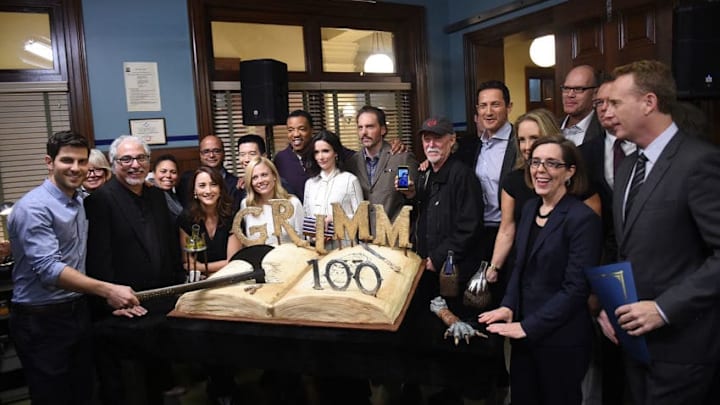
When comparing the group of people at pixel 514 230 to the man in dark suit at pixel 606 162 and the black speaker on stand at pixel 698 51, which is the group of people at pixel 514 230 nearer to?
the man in dark suit at pixel 606 162

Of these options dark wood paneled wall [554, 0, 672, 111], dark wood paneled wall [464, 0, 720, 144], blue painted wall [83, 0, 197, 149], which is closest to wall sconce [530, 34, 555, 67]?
dark wood paneled wall [464, 0, 720, 144]

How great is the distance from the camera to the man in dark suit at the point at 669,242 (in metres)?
1.45

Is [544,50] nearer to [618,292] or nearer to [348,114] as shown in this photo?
[348,114]

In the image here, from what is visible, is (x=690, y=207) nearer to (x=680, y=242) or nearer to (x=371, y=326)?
(x=680, y=242)

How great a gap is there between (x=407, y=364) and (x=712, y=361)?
0.89m

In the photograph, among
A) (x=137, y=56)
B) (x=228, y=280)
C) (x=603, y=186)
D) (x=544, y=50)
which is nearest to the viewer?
(x=228, y=280)

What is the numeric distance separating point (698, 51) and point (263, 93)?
9.30 feet

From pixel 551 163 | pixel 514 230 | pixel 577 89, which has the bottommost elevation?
pixel 514 230

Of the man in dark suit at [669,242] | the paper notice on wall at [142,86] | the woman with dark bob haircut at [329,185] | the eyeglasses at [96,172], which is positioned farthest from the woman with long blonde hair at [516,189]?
the paper notice on wall at [142,86]

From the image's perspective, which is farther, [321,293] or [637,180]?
[321,293]

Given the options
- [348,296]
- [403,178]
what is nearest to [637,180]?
[348,296]

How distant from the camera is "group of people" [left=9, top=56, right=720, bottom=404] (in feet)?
4.99

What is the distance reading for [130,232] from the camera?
7.42 feet

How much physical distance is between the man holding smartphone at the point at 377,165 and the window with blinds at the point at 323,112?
53.8 inches
